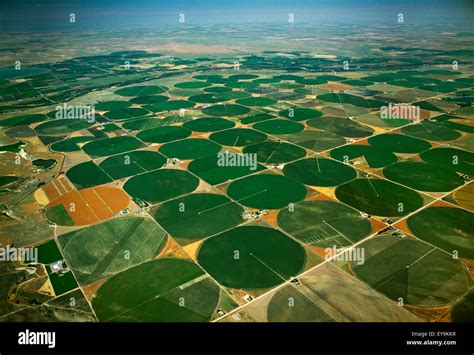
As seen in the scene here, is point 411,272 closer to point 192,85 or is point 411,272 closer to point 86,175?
point 86,175

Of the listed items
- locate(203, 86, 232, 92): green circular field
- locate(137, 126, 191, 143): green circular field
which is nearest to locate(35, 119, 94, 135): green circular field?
locate(137, 126, 191, 143): green circular field

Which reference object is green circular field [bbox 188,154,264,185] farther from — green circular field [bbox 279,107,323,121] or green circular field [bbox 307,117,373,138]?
green circular field [bbox 279,107,323,121]

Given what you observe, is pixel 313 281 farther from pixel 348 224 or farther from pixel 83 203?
pixel 83 203

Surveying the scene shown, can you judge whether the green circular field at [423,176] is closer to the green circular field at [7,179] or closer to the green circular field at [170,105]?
the green circular field at [7,179]

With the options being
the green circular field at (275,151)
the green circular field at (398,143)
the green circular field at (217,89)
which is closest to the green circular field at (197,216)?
the green circular field at (275,151)
